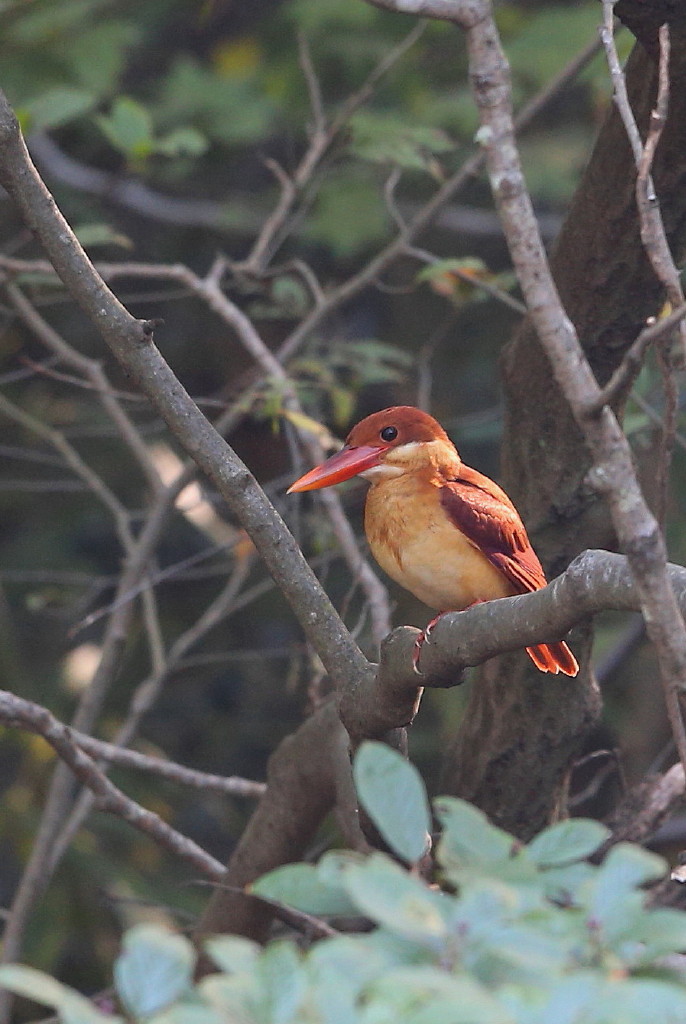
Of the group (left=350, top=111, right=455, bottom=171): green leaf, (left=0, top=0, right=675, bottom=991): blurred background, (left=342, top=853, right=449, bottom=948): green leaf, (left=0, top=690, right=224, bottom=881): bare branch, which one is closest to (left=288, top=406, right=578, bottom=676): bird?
(left=0, top=690, right=224, bottom=881): bare branch

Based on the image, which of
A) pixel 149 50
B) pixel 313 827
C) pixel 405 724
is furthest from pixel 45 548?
pixel 405 724

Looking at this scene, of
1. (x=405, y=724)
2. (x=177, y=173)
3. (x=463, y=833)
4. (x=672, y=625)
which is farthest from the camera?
(x=177, y=173)

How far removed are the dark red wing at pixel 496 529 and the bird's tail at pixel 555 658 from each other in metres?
0.12

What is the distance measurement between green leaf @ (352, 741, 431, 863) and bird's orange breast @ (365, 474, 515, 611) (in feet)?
5.37

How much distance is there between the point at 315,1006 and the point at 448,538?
6.01ft

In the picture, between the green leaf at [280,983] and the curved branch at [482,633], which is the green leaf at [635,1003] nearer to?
the green leaf at [280,983]

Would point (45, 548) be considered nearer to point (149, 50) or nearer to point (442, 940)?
point (149, 50)

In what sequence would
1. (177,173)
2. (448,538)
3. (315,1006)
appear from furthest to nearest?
1. (177,173)
2. (448,538)
3. (315,1006)

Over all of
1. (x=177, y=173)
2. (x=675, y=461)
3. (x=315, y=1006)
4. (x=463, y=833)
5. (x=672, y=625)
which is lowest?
(x=315, y=1006)

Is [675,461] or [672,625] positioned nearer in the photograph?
[672,625]

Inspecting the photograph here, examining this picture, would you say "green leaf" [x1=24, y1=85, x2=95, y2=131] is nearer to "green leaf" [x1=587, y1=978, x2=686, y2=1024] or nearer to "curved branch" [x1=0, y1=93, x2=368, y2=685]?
"curved branch" [x1=0, y1=93, x2=368, y2=685]

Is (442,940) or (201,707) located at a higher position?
(201,707)

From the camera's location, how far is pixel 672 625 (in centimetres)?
130

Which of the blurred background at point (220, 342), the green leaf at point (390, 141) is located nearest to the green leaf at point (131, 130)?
the blurred background at point (220, 342)
